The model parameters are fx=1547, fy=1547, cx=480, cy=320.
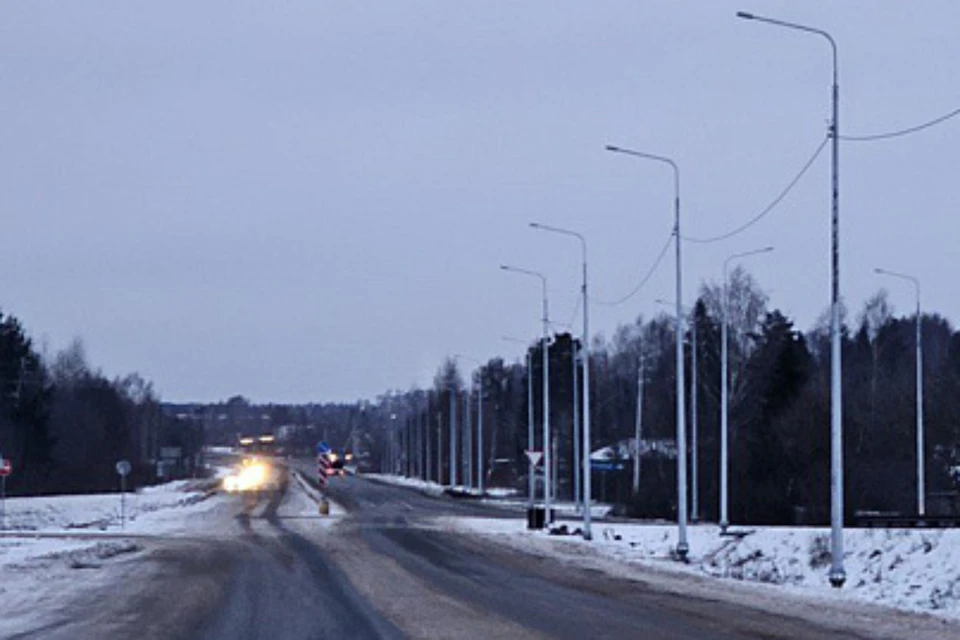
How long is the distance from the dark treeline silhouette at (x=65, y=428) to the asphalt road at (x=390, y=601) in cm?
6575

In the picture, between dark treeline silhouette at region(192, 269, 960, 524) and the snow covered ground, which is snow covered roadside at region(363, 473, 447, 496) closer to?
dark treeline silhouette at region(192, 269, 960, 524)

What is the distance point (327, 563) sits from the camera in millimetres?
33781

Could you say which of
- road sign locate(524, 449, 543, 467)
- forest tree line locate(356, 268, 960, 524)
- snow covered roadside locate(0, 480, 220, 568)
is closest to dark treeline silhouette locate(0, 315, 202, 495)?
snow covered roadside locate(0, 480, 220, 568)

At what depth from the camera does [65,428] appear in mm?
131750

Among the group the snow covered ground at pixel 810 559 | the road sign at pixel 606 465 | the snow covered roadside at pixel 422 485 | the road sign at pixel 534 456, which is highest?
the road sign at pixel 534 456

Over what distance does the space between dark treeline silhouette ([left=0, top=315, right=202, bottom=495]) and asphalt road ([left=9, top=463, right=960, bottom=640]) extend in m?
65.8

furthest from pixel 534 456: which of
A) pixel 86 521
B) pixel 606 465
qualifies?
pixel 606 465

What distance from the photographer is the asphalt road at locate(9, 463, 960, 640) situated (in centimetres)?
1989

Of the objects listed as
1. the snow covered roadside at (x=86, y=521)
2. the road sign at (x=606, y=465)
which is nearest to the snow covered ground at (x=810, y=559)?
the snow covered roadside at (x=86, y=521)

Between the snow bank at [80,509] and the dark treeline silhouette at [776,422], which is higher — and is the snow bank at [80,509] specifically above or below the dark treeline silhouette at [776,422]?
below

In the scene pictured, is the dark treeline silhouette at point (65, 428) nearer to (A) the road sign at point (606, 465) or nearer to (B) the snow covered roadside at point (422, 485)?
(B) the snow covered roadside at point (422, 485)

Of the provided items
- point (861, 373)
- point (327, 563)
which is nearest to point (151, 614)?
point (327, 563)

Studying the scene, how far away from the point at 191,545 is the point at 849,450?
37076 mm

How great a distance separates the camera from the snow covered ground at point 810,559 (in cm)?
2628
